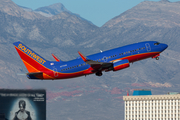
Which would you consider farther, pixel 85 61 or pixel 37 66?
pixel 37 66

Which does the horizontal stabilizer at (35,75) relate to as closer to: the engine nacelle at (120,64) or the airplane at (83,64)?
the airplane at (83,64)

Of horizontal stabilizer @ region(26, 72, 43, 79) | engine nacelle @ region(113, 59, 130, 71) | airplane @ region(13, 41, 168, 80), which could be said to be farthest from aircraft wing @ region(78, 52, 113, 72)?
horizontal stabilizer @ region(26, 72, 43, 79)

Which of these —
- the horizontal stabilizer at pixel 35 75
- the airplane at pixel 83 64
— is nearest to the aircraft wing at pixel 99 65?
the airplane at pixel 83 64

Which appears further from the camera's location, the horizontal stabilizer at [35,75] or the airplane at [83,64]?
the airplane at [83,64]

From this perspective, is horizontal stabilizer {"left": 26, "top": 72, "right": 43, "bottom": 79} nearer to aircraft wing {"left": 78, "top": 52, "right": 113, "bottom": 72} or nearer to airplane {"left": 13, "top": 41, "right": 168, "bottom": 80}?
airplane {"left": 13, "top": 41, "right": 168, "bottom": 80}

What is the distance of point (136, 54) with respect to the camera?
13788 centimetres

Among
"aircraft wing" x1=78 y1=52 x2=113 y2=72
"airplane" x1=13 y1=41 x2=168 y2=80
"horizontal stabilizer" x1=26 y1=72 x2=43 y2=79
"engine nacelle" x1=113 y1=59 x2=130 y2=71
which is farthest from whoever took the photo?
"airplane" x1=13 y1=41 x2=168 y2=80

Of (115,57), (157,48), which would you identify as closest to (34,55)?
(115,57)

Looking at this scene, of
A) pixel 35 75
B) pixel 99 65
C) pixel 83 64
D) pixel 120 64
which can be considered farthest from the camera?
pixel 83 64

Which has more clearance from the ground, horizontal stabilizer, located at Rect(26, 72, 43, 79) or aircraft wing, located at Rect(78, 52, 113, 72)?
aircraft wing, located at Rect(78, 52, 113, 72)

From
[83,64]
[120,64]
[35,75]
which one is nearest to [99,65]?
[83,64]

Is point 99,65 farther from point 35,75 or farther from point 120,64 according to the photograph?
point 35,75

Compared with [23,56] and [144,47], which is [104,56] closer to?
[144,47]

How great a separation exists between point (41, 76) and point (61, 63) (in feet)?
22.9
